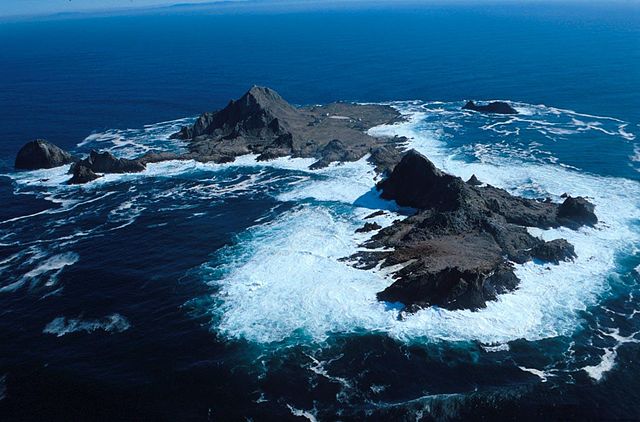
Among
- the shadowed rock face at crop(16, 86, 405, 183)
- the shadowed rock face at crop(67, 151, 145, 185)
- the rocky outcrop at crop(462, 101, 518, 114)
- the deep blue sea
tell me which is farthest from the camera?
the rocky outcrop at crop(462, 101, 518, 114)

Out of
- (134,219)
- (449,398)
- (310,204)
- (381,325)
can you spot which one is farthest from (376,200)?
(449,398)

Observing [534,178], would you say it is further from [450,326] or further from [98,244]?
[98,244]

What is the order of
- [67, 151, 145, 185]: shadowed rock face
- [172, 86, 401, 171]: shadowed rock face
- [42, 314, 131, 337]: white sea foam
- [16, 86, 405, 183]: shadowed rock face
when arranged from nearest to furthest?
[42, 314, 131, 337]: white sea foam < [67, 151, 145, 185]: shadowed rock face < [16, 86, 405, 183]: shadowed rock face < [172, 86, 401, 171]: shadowed rock face

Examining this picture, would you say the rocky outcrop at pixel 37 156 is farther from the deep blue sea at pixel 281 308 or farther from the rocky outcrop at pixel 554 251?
the rocky outcrop at pixel 554 251

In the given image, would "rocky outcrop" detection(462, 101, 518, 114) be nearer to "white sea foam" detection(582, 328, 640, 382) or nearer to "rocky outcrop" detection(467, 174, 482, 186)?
"rocky outcrop" detection(467, 174, 482, 186)

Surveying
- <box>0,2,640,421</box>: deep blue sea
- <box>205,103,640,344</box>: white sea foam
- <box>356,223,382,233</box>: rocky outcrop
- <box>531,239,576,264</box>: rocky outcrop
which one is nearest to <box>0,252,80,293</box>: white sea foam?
<box>0,2,640,421</box>: deep blue sea
